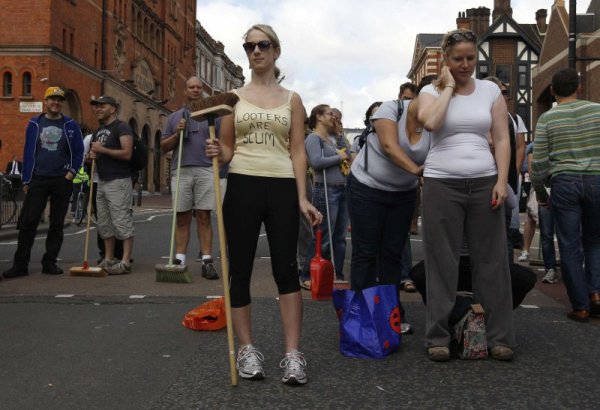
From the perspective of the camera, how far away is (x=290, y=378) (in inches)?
136

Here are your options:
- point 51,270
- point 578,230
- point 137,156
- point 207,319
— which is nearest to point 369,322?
point 207,319

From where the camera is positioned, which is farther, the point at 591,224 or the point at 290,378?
the point at 591,224

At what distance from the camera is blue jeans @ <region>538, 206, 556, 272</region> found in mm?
7328

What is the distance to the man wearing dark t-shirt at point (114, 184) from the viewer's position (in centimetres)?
733

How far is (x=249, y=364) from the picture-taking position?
3562mm

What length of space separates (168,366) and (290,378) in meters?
0.82

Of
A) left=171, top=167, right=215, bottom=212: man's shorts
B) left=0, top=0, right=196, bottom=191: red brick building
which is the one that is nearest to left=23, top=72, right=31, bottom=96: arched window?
left=0, top=0, right=196, bottom=191: red brick building

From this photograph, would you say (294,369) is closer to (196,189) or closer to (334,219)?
(334,219)

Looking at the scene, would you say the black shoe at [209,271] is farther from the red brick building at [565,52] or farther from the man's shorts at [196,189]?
the red brick building at [565,52]

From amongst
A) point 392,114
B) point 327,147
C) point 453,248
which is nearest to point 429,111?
point 392,114

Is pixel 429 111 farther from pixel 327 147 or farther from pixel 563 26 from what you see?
pixel 563 26

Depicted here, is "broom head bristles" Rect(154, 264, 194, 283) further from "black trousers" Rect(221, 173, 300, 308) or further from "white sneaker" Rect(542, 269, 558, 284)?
"white sneaker" Rect(542, 269, 558, 284)

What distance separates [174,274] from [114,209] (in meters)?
1.16

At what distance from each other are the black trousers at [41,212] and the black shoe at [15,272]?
0.12 feet
